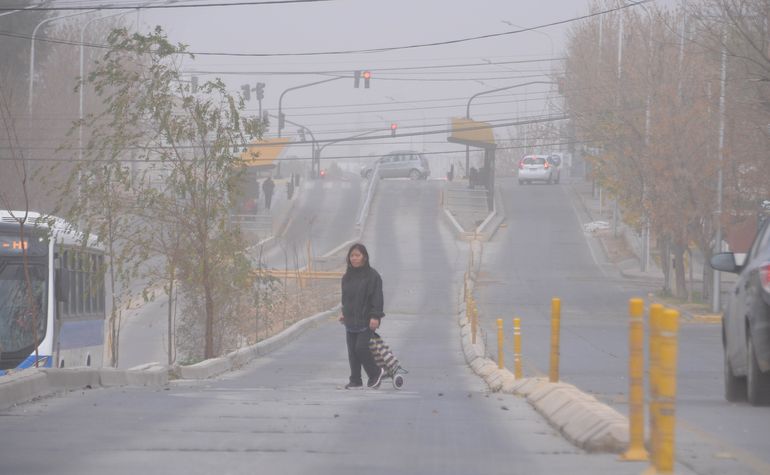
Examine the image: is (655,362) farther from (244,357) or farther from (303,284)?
(303,284)

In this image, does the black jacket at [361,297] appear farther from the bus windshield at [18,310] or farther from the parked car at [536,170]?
the parked car at [536,170]

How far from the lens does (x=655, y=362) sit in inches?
209

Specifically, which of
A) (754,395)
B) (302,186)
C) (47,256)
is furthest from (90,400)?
(302,186)

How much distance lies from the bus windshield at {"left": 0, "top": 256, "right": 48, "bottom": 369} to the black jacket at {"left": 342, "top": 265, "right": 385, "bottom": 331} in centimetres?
525

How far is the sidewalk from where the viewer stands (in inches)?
1670

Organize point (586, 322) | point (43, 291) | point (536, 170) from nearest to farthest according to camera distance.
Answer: point (43, 291)
point (586, 322)
point (536, 170)

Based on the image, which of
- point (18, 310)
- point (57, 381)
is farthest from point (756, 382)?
point (18, 310)

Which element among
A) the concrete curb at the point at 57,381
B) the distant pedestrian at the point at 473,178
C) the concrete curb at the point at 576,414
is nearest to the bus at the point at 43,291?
the concrete curb at the point at 57,381

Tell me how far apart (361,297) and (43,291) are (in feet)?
20.3

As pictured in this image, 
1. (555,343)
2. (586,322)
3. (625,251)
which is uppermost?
(555,343)

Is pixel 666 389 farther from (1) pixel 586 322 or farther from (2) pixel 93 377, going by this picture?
(1) pixel 586 322

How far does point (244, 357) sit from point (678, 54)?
95.7 ft

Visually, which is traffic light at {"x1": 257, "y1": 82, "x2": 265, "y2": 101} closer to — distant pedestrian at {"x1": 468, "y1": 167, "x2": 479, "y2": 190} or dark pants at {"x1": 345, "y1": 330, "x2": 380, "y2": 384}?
distant pedestrian at {"x1": 468, "y1": 167, "x2": 479, "y2": 190}

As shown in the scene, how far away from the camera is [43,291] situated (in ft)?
60.6
